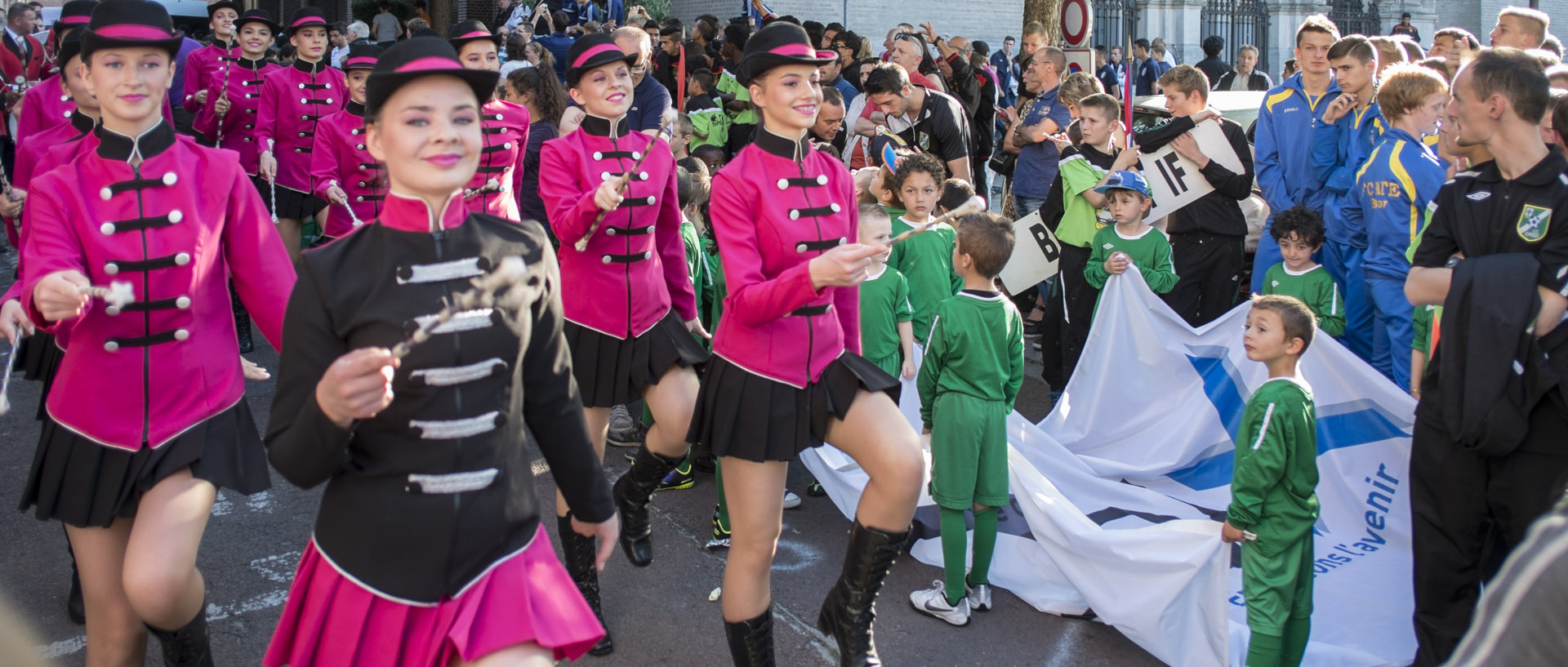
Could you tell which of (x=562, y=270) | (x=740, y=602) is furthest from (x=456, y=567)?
(x=562, y=270)

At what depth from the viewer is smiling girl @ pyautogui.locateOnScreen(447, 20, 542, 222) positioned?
20.7 ft

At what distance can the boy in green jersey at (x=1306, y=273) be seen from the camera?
6.50 m

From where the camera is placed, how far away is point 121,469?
3.44 metres

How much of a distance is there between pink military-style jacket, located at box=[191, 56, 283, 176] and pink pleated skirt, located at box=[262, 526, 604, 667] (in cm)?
732

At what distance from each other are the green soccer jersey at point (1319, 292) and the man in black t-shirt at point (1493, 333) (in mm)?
2477

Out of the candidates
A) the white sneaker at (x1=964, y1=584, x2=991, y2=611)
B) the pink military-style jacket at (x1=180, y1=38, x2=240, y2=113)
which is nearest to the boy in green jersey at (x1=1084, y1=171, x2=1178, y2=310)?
the white sneaker at (x1=964, y1=584, x2=991, y2=611)

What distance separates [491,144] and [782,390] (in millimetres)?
3122

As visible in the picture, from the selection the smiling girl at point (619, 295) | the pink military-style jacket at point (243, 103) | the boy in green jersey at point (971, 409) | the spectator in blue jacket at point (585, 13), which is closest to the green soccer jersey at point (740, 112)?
the pink military-style jacket at point (243, 103)

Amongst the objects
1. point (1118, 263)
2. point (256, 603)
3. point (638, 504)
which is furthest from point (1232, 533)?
point (256, 603)

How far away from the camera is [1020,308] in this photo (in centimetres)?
962

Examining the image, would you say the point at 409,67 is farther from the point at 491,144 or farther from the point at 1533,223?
the point at 491,144

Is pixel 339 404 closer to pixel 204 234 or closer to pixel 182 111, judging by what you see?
pixel 204 234

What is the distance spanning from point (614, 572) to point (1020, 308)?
514 cm

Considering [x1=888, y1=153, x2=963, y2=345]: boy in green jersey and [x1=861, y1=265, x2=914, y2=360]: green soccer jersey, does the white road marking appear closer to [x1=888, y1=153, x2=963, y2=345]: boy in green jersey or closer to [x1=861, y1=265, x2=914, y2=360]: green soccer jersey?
[x1=861, y1=265, x2=914, y2=360]: green soccer jersey
